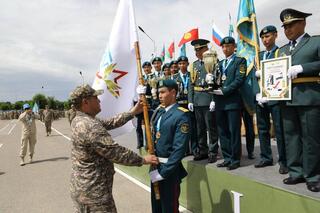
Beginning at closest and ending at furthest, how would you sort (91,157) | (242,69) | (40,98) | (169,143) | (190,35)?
(91,157)
(169,143)
(242,69)
(190,35)
(40,98)

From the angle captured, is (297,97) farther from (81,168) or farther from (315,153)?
(81,168)

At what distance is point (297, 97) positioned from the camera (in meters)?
3.18

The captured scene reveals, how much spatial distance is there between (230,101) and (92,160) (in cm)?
232

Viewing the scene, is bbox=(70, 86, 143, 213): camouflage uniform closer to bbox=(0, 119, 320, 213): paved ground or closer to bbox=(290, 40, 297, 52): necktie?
bbox=(0, 119, 320, 213): paved ground

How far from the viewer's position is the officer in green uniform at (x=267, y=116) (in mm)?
3900

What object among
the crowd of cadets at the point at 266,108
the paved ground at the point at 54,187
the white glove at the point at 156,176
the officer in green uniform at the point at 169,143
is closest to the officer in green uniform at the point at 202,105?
the crowd of cadets at the point at 266,108

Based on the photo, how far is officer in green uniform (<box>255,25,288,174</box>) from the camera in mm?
3900

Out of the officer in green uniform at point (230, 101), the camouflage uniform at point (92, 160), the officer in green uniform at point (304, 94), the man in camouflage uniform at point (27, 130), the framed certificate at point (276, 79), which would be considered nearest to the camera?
the camouflage uniform at point (92, 160)

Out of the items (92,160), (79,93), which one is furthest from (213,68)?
(92,160)

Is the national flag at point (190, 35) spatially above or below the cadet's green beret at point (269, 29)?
above

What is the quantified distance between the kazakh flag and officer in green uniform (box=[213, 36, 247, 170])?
0.85ft

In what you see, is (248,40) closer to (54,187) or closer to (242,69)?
(242,69)

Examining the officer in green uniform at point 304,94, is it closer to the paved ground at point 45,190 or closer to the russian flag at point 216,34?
the paved ground at point 45,190

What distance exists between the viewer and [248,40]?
15.7 feet
